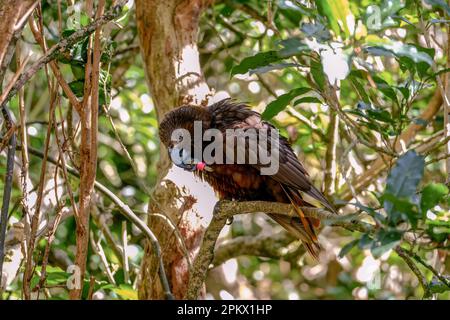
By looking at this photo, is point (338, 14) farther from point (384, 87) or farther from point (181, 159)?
point (181, 159)

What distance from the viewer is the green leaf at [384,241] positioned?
147cm

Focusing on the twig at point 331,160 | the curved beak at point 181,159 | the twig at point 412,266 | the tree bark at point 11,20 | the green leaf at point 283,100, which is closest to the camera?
the tree bark at point 11,20

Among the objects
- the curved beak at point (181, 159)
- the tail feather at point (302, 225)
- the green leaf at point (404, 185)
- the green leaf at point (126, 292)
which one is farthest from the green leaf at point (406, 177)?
the green leaf at point (126, 292)

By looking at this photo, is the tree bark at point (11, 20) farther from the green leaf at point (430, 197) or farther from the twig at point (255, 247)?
the twig at point (255, 247)

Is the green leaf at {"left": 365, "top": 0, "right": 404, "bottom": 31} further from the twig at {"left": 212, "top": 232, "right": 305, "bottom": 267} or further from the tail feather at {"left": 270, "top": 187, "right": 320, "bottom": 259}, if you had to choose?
the twig at {"left": 212, "top": 232, "right": 305, "bottom": 267}

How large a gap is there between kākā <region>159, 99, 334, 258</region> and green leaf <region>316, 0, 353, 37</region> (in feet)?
2.99

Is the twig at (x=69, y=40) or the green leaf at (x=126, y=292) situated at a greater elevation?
the twig at (x=69, y=40)

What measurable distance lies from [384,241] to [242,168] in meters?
1.28

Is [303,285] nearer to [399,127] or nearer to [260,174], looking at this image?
[260,174]

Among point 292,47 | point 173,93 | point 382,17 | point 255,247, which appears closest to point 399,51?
point 382,17

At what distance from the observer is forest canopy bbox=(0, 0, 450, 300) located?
5.79 feet

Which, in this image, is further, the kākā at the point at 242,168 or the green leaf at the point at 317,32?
the kākā at the point at 242,168

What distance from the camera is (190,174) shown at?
303 cm

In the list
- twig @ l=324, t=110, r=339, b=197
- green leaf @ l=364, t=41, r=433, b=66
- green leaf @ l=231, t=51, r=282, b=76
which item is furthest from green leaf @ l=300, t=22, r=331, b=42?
twig @ l=324, t=110, r=339, b=197
